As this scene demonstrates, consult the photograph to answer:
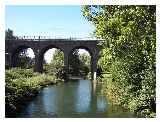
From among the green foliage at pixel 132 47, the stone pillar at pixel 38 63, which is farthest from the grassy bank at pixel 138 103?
the stone pillar at pixel 38 63

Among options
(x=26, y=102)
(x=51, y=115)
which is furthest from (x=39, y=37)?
(x=51, y=115)

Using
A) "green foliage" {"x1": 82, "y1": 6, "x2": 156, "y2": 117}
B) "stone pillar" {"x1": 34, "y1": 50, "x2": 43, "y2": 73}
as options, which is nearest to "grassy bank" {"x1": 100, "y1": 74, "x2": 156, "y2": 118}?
"green foliage" {"x1": 82, "y1": 6, "x2": 156, "y2": 117}

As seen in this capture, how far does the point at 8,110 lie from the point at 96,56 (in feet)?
149

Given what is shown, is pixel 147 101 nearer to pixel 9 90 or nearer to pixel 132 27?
pixel 132 27

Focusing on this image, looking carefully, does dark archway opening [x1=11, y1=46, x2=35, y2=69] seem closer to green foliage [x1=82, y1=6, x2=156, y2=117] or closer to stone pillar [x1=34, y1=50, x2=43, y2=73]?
stone pillar [x1=34, y1=50, x2=43, y2=73]

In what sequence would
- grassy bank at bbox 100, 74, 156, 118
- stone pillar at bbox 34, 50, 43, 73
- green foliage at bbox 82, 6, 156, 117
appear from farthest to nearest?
stone pillar at bbox 34, 50, 43, 73
grassy bank at bbox 100, 74, 156, 118
green foliage at bbox 82, 6, 156, 117

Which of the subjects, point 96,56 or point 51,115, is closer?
point 51,115

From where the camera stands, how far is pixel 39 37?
6519cm

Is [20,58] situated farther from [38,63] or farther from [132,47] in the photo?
[132,47]

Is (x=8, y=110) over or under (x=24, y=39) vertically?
under

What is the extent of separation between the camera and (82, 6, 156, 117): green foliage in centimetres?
1734

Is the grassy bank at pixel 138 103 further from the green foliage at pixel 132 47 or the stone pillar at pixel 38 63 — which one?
the stone pillar at pixel 38 63
